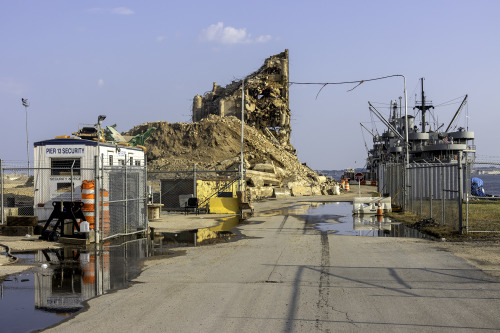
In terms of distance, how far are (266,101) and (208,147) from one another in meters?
19.1

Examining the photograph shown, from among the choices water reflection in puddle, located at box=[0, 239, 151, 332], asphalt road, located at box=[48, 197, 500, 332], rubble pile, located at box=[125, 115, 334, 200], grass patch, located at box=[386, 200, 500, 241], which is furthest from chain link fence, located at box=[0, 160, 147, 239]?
rubble pile, located at box=[125, 115, 334, 200]

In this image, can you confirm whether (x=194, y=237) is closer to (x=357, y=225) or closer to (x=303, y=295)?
(x=357, y=225)

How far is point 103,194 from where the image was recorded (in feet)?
56.7

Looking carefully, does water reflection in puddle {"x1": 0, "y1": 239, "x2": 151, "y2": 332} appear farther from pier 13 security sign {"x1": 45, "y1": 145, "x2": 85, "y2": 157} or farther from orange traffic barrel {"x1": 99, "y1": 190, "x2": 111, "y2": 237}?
pier 13 security sign {"x1": 45, "y1": 145, "x2": 85, "y2": 157}

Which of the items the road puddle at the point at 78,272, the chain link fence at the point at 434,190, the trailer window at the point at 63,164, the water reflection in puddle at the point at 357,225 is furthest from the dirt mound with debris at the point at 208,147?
the road puddle at the point at 78,272

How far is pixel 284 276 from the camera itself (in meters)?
11.3

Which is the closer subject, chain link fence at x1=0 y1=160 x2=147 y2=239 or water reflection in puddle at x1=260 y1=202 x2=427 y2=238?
chain link fence at x1=0 y1=160 x2=147 y2=239

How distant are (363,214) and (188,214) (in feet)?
30.4

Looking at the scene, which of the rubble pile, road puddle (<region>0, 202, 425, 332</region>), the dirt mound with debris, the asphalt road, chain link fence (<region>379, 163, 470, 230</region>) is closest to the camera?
the asphalt road

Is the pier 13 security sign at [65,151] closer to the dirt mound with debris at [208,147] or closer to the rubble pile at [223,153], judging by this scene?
the rubble pile at [223,153]

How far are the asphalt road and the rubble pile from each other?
3717cm

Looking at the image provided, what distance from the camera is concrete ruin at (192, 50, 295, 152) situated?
3059 inches

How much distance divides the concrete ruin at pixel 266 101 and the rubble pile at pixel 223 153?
635 centimetres

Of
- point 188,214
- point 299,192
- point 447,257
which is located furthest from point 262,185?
point 447,257
